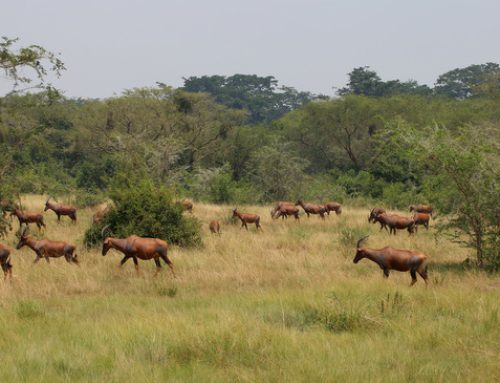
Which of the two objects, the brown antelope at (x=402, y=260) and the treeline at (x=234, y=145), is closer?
the brown antelope at (x=402, y=260)

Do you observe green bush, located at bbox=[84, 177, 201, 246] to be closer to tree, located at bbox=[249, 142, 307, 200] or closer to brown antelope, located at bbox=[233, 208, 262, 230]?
brown antelope, located at bbox=[233, 208, 262, 230]

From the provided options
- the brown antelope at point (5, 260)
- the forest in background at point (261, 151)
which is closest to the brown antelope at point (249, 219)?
the forest in background at point (261, 151)

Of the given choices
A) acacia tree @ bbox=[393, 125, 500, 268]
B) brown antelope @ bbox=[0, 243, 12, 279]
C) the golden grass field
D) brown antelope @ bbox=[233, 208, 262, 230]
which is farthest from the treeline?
acacia tree @ bbox=[393, 125, 500, 268]

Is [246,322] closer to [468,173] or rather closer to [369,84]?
[468,173]

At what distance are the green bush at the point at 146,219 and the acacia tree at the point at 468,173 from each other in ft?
19.0

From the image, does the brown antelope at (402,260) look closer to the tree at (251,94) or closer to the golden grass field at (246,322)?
the golden grass field at (246,322)

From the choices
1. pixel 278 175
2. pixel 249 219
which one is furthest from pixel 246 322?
pixel 278 175

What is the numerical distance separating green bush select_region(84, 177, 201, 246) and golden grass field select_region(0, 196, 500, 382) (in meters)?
1.33

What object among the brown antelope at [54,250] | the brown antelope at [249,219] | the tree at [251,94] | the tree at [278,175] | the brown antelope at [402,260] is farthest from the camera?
the tree at [251,94]

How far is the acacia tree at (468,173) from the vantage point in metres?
11.6

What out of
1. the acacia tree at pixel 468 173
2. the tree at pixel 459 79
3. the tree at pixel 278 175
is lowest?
the tree at pixel 278 175

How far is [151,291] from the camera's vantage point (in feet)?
31.9

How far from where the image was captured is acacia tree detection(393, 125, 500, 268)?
11564 millimetres

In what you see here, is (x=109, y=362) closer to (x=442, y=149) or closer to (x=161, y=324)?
(x=161, y=324)
